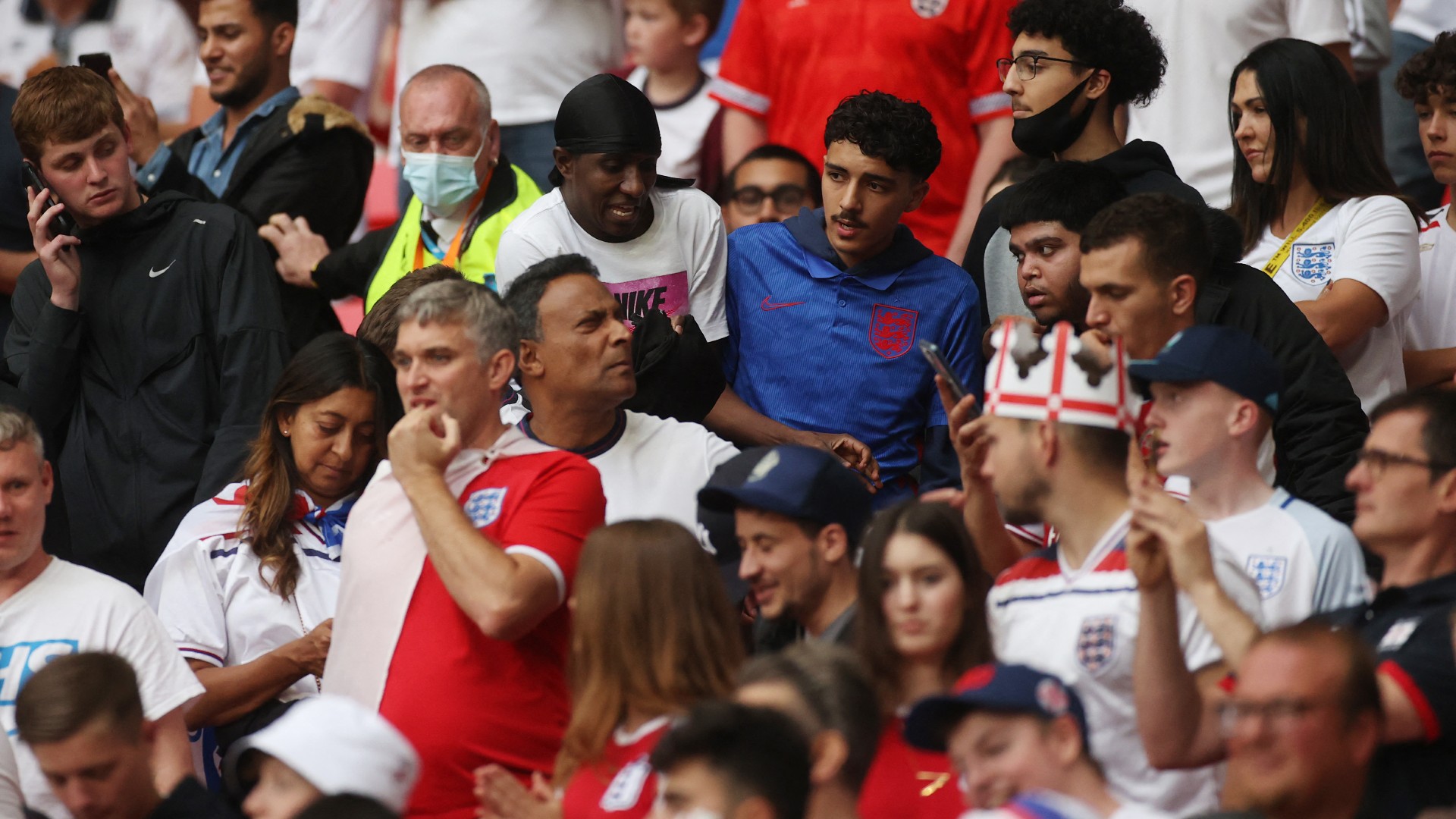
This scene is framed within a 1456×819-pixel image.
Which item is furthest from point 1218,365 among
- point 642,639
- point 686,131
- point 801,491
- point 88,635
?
point 686,131

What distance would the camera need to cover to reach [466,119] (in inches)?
273

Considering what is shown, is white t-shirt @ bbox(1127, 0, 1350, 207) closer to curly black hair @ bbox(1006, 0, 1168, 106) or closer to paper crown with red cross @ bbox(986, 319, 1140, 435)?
curly black hair @ bbox(1006, 0, 1168, 106)

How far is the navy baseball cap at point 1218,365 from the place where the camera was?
4469 mm

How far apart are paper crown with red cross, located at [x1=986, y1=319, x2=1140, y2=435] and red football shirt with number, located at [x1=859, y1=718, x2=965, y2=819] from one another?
0.83m

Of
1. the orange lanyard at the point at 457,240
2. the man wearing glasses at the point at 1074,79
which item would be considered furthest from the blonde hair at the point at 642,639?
the orange lanyard at the point at 457,240

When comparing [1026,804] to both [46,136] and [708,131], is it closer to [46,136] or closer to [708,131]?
[46,136]

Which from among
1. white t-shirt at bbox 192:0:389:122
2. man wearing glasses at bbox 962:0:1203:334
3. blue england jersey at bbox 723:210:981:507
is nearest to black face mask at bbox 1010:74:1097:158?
man wearing glasses at bbox 962:0:1203:334

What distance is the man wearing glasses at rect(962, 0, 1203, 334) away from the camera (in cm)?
622

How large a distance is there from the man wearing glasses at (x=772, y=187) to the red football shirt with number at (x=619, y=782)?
3.66m

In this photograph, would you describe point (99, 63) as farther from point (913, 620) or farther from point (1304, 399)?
point (1304, 399)

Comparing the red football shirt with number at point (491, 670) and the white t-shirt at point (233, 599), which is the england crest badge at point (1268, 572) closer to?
the red football shirt with number at point (491, 670)

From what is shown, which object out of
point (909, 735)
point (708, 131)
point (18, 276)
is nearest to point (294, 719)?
point (909, 735)

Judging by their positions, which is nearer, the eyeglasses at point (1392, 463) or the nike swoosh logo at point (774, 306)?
the eyeglasses at point (1392, 463)

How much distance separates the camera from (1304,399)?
5238mm
